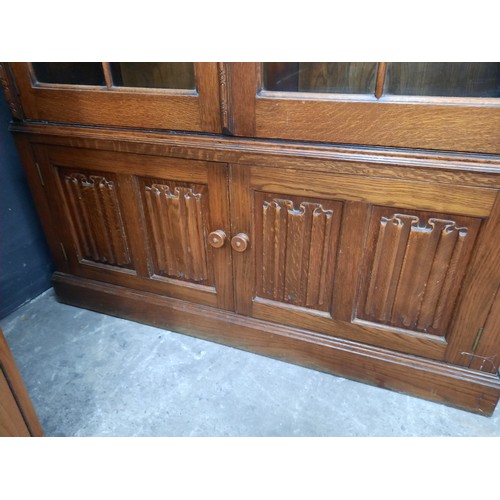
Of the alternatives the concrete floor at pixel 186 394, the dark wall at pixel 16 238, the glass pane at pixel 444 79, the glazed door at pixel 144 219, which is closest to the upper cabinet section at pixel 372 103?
the glass pane at pixel 444 79

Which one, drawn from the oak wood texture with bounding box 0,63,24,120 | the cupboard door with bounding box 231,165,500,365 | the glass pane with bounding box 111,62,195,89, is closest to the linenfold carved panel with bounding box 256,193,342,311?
the cupboard door with bounding box 231,165,500,365

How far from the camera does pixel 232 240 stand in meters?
1.16

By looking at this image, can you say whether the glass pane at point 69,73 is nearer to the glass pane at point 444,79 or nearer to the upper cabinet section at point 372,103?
the upper cabinet section at point 372,103

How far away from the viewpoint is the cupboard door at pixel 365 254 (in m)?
0.95

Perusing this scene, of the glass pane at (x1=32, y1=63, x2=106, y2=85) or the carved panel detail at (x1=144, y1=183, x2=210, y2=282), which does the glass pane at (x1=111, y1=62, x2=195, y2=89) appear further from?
the carved panel detail at (x1=144, y1=183, x2=210, y2=282)

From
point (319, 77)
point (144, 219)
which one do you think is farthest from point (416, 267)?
point (144, 219)

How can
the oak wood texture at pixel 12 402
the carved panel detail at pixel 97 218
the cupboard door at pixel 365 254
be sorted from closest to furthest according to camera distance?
the oak wood texture at pixel 12 402 < the cupboard door at pixel 365 254 < the carved panel detail at pixel 97 218

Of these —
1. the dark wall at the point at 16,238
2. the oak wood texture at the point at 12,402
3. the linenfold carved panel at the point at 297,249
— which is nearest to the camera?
the oak wood texture at the point at 12,402

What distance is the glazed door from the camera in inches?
45.6

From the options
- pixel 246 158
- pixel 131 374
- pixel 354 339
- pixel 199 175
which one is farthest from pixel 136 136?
pixel 354 339

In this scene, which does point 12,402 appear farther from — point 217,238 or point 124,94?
point 124,94

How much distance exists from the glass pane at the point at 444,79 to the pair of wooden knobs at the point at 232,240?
0.52m

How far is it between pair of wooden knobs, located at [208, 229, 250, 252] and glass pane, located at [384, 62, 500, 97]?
0.52 meters

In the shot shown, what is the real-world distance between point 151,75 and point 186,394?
3.08ft
